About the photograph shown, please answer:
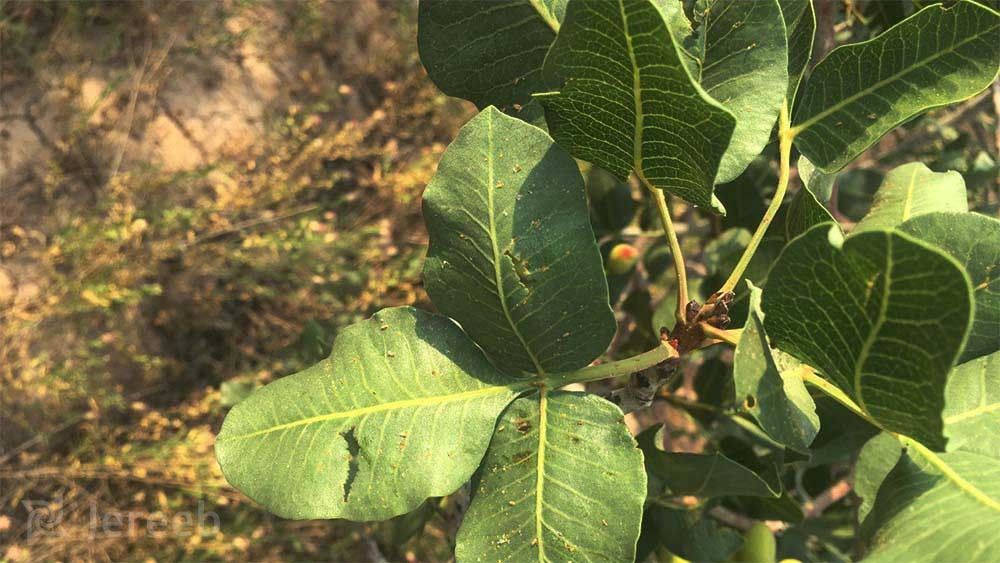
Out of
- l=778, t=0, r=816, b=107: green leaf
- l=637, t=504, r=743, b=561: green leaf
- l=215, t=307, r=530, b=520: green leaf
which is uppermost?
l=778, t=0, r=816, b=107: green leaf

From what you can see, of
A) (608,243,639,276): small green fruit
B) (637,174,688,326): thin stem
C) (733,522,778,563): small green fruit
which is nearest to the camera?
(637,174,688,326): thin stem

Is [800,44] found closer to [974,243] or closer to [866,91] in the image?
[866,91]

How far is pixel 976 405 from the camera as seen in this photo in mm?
850

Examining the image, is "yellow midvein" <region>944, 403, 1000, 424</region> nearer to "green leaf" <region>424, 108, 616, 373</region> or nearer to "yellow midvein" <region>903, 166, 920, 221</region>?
"yellow midvein" <region>903, 166, 920, 221</region>

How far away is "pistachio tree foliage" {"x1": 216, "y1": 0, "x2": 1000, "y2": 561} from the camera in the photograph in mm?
712

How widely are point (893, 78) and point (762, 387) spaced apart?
399mm

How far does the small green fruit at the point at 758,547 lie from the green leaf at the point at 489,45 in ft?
2.59

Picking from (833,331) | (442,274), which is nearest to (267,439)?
(442,274)

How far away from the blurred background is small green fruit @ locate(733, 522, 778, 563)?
116 centimetres

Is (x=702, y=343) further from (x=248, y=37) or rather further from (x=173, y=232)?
(x=248, y=37)

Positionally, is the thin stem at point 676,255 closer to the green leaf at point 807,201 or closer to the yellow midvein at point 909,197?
the green leaf at point 807,201

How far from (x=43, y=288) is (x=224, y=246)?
558mm

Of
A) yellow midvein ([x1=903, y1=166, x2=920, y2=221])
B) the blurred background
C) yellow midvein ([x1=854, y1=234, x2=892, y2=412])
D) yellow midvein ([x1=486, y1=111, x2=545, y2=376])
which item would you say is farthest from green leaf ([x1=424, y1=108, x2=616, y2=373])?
the blurred background

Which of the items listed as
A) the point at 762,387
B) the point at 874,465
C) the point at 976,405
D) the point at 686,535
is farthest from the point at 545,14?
the point at 686,535
